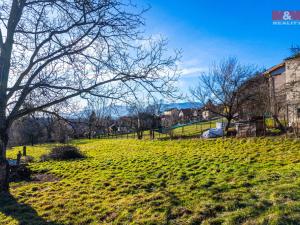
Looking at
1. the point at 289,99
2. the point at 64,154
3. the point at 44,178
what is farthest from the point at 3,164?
the point at 289,99

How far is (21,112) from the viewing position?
23.3ft

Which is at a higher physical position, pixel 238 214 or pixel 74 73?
pixel 74 73

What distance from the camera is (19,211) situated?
5.76 m

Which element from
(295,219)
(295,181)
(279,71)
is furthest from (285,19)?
(279,71)

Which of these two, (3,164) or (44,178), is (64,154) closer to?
(44,178)

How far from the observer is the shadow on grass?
16.4ft

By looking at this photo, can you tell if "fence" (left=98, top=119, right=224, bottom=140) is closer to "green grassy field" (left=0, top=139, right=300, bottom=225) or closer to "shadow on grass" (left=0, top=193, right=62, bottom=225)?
"green grassy field" (left=0, top=139, right=300, bottom=225)

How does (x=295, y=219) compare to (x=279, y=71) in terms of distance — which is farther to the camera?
(x=279, y=71)

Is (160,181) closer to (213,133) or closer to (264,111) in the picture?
(213,133)

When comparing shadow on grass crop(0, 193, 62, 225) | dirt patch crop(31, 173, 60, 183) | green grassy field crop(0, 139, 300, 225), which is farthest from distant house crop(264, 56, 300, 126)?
shadow on grass crop(0, 193, 62, 225)

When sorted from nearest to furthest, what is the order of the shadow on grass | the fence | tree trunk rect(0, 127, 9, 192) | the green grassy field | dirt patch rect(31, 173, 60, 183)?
the green grassy field, the shadow on grass, tree trunk rect(0, 127, 9, 192), dirt patch rect(31, 173, 60, 183), the fence

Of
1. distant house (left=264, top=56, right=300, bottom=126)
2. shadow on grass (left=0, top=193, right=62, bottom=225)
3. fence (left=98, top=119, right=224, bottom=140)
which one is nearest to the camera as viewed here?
shadow on grass (left=0, top=193, right=62, bottom=225)

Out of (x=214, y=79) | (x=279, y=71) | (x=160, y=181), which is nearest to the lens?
(x=160, y=181)

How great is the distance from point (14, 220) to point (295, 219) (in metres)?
5.19
